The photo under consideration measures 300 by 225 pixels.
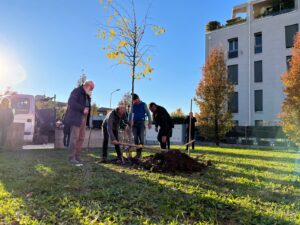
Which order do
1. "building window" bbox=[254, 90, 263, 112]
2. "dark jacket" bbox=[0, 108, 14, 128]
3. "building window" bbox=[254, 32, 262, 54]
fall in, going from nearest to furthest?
"dark jacket" bbox=[0, 108, 14, 128] < "building window" bbox=[254, 90, 263, 112] < "building window" bbox=[254, 32, 262, 54]

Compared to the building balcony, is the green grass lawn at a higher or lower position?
lower

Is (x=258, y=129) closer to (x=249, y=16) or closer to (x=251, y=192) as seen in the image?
(x=249, y=16)

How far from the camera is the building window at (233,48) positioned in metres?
29.2

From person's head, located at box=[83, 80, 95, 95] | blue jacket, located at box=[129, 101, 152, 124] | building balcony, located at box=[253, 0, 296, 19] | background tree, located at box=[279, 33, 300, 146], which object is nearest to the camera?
person's head, located at box=[83, 80, 95, 95]

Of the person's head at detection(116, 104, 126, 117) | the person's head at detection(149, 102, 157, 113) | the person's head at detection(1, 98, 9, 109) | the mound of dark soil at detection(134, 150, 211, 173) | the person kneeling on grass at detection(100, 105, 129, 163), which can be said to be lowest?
the mound of dark soil at detection(134, 150, 211, 173)

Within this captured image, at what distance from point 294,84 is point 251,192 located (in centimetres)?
1449

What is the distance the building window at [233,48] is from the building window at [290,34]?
466cm

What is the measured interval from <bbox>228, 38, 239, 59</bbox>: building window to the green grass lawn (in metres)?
25.3

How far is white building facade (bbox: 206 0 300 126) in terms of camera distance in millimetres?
26047

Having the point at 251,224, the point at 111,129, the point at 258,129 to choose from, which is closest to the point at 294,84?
the point at 258,129

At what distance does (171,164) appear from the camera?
5.97 metres

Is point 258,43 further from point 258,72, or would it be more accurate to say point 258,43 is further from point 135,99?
point 135,99

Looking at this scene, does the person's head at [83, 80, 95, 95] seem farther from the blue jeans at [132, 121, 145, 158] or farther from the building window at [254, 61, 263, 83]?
the building window at [254, 61, 263, 83]

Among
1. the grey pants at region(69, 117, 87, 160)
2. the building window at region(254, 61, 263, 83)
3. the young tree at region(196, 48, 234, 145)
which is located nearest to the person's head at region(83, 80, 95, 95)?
the grey pants at region(69, 117, 87, 160)
